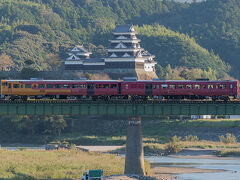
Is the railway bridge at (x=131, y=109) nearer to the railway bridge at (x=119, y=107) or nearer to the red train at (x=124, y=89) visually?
the railway bridge at (x=119, y=107)

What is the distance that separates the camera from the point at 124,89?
87125 millimetres

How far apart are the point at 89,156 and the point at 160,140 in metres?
36.6

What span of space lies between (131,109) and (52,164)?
1442cm

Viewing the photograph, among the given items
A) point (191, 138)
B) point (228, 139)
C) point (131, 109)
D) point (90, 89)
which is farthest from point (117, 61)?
point (131, 109)

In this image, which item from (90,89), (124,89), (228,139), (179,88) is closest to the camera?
(124,89)

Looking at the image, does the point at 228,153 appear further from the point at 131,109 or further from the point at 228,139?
the point at 131,109

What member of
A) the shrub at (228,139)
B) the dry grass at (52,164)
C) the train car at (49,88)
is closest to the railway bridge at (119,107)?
the train car at (49,88)

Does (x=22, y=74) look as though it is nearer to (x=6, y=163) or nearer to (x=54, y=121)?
(x=54, y=121)

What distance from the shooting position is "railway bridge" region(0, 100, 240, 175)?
263 ft

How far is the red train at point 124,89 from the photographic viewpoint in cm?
8706

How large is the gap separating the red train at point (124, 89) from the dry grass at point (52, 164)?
8.91 meters

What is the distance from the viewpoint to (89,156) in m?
96.3

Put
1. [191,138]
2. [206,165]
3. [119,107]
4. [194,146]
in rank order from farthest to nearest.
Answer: [191,138] < [194,146] < [206,165] < [119,107]

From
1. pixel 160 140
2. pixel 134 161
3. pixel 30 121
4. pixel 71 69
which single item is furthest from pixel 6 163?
pixel 71 69
